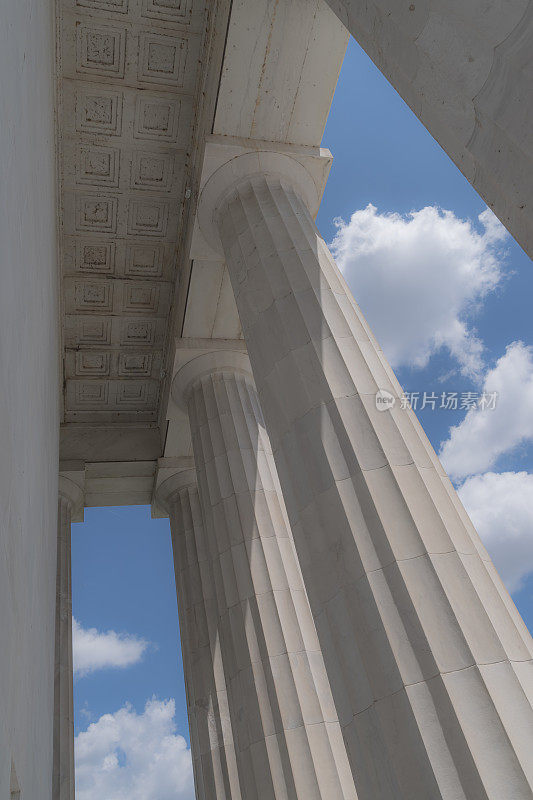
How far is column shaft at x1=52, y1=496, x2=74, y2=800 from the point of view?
2497 cm

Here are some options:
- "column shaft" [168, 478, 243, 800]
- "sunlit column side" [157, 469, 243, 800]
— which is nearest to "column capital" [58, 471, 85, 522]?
"sunlit column side" [157, 469, 243, 800]

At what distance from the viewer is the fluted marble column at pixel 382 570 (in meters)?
9.67

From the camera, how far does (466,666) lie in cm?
1014

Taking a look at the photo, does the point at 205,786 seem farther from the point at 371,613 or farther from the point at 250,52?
the point at 250,52

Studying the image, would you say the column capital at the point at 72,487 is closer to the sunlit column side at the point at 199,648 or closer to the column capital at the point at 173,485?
the column capital at the point at 173,485

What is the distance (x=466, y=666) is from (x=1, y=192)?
30.3ft

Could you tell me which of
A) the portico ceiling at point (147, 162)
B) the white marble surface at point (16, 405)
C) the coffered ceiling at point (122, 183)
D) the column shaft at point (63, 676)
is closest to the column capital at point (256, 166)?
the portico ceiling at point (147, 162)

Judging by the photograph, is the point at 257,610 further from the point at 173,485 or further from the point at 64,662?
the point at 173,485

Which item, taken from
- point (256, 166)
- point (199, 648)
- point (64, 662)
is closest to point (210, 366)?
point (256, 166)

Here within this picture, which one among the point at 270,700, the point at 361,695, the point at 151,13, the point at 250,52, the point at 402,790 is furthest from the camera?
the point at 151,13

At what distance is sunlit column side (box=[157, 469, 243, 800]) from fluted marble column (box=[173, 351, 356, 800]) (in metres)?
2.63

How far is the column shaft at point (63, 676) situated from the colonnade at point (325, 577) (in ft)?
16.3

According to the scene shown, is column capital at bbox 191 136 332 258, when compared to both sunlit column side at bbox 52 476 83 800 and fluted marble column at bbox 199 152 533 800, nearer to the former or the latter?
fluted marble column at bbox 199 152 533 800

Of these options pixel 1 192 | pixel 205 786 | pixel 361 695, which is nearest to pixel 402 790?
pixel 361 695
